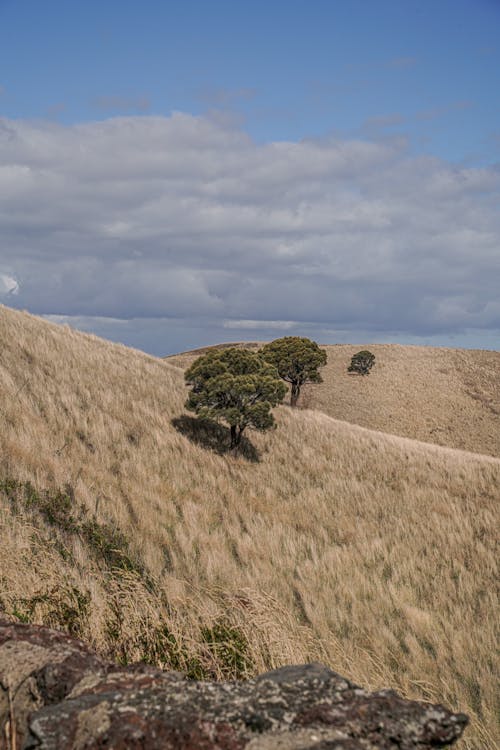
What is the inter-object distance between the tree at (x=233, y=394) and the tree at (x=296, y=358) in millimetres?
18393

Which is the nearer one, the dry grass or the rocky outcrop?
the rocky outcrop

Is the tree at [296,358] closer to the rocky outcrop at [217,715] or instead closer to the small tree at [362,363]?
the small tree at [362,363]

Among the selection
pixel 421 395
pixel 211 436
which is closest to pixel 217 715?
pixel 211 436

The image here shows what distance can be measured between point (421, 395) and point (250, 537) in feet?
181

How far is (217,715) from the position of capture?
74.9 inches

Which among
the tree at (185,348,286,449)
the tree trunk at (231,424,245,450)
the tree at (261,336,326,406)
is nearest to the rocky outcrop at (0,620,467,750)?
the tree at (185,348,286,449)

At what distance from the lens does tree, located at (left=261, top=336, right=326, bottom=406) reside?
3834cm

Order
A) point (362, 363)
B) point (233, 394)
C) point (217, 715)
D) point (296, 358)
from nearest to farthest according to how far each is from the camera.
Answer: point (217, 715) < point (233, 394) < point (296, 358) < point (362, 363)

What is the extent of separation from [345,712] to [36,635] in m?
1.85

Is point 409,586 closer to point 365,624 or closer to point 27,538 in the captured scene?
point 365,624

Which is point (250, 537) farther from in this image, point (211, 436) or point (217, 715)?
point (217, 715)

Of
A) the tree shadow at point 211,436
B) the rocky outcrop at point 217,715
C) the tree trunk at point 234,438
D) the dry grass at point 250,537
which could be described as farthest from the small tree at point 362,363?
the rocky outcrop at point 217,715

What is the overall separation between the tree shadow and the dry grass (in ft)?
0.56

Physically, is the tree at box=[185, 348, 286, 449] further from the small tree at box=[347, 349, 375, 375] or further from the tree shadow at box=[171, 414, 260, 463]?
the small tree at box=[347, 349, 375, 375]
